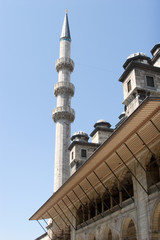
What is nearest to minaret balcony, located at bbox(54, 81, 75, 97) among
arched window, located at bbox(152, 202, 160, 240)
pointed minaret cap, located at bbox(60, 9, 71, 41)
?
pointed minaret cap, located at bbox(60, 9, 71, 41)

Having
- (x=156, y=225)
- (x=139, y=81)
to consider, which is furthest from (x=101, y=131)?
(x=156, y=225)

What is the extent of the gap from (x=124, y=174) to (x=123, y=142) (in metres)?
4.19

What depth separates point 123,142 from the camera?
1711 cm

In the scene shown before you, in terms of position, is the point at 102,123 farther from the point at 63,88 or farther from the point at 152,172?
the point at 152,172

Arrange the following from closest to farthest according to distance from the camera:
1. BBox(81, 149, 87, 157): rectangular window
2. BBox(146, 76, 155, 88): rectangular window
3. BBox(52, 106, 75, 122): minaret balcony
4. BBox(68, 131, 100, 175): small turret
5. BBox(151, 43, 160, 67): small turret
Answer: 1. BBox(146, 76, 155, 88): rectangular window
2. BBox(151, 43, 160, 67): small turret
3. BBox(68, 131, 100, 175): small turret
4. BBox(81, 149, 87, 157): rectangular window
5. BBox(52, 106, 75, 122): minaret balcony

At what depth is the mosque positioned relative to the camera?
1636cm

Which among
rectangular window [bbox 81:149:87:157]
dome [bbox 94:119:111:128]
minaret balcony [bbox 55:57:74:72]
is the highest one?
minaret balcony [bbox 55:57:74:72]

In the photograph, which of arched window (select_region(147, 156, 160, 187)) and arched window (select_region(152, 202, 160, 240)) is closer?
arched window (select_region(152, 202, 160, 240))

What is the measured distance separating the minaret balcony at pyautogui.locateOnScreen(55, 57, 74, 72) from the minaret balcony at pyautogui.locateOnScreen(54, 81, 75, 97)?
3.48m

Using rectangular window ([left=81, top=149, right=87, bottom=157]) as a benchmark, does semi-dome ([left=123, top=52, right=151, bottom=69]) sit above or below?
above

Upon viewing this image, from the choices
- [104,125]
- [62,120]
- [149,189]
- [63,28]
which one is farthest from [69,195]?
[63,28]

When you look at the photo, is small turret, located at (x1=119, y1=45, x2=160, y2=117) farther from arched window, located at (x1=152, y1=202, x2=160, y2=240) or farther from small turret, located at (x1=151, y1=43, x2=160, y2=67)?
arched window, located at (x1=152, y1=202, x2=160, y2=240)

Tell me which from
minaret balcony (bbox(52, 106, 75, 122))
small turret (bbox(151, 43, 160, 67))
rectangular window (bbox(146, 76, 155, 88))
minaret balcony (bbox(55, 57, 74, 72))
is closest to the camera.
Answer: rectangular window (bbox(146, 76, 155, 88))

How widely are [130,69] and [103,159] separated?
889cm
